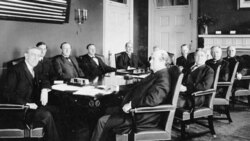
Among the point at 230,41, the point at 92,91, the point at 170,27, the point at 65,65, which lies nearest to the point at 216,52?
the point at 230,41

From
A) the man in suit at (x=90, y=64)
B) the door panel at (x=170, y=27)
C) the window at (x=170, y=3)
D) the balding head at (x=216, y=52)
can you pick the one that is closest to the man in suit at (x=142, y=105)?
the balding head at (x=216, y=52)

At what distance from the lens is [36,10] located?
16.4 ft

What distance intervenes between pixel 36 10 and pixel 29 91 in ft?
7.78

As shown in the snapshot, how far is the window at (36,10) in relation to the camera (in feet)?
14.9

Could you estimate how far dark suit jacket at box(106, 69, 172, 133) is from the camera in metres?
2.61

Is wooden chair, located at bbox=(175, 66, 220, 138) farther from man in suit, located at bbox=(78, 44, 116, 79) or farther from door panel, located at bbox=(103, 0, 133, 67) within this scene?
door panel, located at bbox=(103, 0, 133, 67)

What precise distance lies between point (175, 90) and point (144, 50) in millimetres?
5815

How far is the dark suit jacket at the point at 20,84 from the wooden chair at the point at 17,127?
0.25m

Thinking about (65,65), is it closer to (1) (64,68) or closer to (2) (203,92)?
(1) (64,68)

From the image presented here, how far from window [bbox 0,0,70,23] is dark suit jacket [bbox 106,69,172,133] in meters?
2.88

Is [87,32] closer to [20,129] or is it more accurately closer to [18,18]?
[18,18]

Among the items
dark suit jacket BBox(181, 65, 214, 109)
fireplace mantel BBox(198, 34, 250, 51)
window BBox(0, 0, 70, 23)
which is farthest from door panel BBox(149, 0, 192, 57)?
dark suit jacket BBox(181, 65, 214, 109)

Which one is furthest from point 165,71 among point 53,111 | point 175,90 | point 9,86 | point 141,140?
point 9,86

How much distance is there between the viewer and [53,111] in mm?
3307
